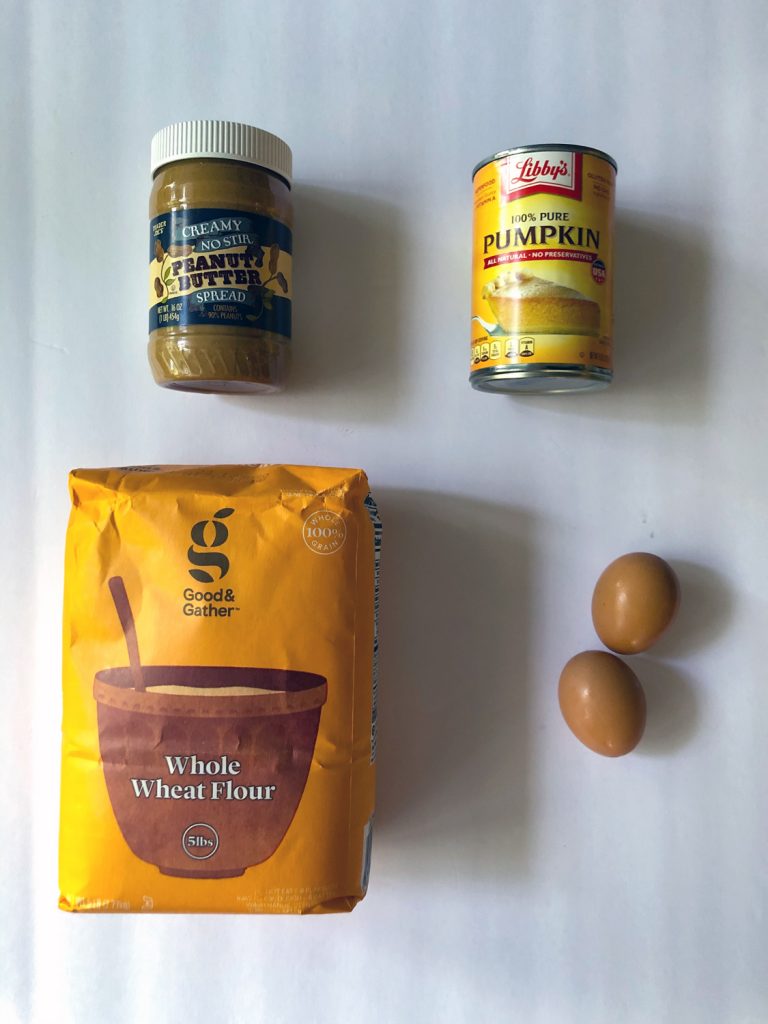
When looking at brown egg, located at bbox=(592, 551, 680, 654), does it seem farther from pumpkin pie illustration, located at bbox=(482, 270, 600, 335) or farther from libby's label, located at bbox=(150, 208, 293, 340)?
libby's label, located at bbox=(150, 208, 293, 340)

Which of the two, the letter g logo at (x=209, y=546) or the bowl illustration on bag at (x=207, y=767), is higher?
the letter g logo at (x=209, y=546)

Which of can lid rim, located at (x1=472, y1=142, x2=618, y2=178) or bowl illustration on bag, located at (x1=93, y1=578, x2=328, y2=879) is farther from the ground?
can lid rim, located at (x1=472, y1=142, x2=618, y2=178)

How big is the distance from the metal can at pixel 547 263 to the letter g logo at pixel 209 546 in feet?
0.93

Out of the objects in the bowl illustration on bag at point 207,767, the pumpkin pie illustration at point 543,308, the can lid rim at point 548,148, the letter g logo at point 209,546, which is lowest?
the bowl illustration on bag at point 207,767

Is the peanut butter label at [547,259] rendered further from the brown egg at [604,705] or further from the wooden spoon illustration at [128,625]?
the wooden spoon illustration at [128,625]

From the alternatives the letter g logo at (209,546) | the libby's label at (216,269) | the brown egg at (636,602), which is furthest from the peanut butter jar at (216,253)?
the brown egg at (636,602)

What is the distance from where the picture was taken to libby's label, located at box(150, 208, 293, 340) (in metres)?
0.69

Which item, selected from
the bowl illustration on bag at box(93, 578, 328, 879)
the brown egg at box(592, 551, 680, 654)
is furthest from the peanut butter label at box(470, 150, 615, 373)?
the bowl illustration on bag at box(93, 578, 328, 879)

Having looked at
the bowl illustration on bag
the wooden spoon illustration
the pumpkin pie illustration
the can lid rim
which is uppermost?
the can lid rim

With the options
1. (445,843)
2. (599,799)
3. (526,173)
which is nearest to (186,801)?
(445,843)

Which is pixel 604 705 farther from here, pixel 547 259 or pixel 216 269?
pixel 216 269

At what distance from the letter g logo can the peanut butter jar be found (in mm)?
135

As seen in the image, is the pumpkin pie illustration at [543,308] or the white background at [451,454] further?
the white background at [451,454]

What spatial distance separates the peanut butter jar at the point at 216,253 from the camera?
69cm
